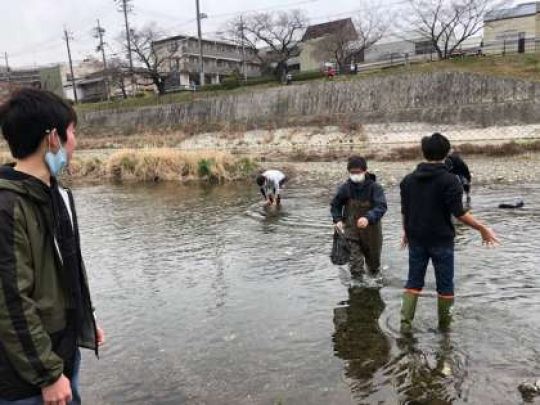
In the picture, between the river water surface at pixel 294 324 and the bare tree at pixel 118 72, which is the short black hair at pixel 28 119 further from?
the bare tree at pixel 118 72

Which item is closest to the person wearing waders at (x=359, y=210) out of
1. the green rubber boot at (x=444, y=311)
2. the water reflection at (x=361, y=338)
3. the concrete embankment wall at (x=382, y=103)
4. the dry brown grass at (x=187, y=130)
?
the water reflection at (x=361, y=338)

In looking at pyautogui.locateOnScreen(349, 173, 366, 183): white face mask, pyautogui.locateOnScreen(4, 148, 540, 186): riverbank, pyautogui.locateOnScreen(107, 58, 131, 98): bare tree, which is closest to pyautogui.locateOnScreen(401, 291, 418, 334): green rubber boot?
pyautogui.locateOnScreen(349, 173, 366, 183): white face mask

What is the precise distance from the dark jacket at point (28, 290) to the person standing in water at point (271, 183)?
10.7 m

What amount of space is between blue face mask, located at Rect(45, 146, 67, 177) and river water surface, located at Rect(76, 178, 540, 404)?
2640mm

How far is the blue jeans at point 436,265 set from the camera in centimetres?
496

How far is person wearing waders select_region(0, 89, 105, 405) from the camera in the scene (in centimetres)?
210

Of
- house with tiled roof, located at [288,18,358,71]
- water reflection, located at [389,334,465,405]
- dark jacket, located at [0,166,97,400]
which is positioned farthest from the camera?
house with tiled roof, located at [288,18,358,71]

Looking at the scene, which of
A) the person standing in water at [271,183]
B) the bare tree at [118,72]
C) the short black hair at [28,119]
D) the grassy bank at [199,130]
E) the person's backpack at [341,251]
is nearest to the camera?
the short black hair at [28,119]

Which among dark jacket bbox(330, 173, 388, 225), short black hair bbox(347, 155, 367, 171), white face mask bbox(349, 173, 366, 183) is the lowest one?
dark jacket bbox(330, 173, 388, 225)

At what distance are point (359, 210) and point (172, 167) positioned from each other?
15303 millimetres

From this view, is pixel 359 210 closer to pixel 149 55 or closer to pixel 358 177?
pixel 358 177

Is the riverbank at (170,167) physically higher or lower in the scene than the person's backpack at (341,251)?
lower

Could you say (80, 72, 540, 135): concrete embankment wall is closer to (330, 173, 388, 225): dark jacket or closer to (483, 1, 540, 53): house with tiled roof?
(483, 1, 540, 53): house with tiled roof

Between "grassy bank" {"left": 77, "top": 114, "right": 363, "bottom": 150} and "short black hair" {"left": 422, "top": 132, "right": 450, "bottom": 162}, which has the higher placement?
"short black hair" {"left": 422, "top": 132, "right": 450, "bottom": 162}
